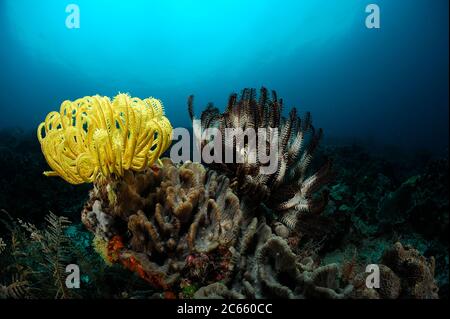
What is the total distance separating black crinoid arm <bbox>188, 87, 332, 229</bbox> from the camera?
11.6ft

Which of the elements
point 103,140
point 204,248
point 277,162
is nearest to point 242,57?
point 277,162

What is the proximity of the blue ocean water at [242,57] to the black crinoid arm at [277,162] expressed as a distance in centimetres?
5478

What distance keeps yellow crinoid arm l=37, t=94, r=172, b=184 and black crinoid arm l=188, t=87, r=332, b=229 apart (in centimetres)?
89

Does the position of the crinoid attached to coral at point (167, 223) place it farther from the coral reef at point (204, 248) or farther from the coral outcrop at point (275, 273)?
the coral outcrop at point (275, 273)

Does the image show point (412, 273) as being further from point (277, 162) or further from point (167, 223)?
point (167, 223)

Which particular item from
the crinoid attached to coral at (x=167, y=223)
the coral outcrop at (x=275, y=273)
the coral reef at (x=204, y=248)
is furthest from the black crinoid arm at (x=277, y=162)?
the coral outcrop at (x=275, y=273)

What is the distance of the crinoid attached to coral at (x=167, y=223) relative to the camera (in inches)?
114

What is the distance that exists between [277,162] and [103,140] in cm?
200

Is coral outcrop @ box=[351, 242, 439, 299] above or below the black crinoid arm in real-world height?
below

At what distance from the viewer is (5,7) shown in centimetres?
5666

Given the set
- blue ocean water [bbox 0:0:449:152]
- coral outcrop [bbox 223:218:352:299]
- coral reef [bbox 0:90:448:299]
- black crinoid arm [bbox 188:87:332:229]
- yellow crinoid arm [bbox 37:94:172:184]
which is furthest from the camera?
blue ocean water [bbox 0:0:449:152]

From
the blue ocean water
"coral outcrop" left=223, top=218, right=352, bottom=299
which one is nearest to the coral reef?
"coral outcrop" left=223, top=218, right=352, bottom=299

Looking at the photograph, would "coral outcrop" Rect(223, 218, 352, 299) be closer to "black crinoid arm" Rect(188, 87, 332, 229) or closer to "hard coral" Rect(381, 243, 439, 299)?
"black crinoid arm" Rect(188, 87, 332, 229)
